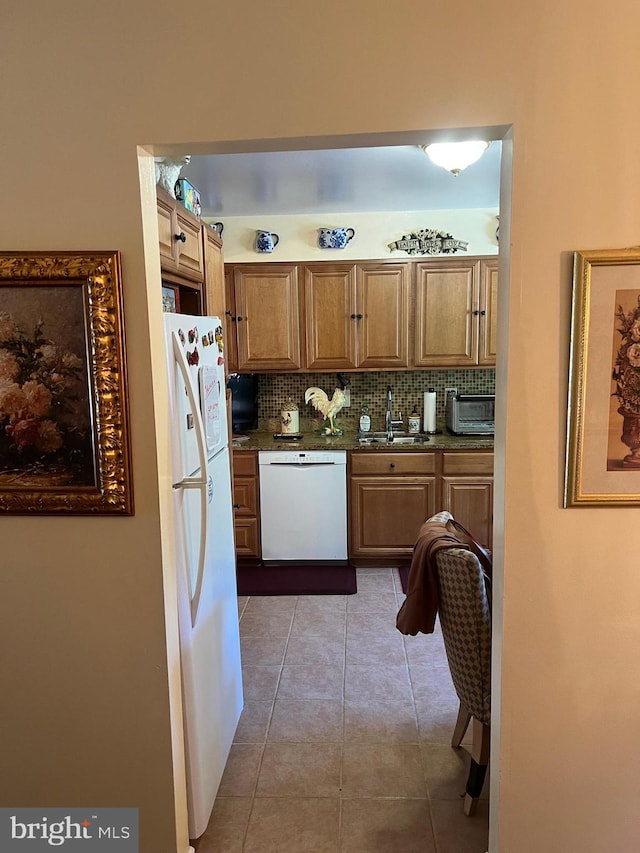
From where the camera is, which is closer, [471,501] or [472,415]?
[471,501]

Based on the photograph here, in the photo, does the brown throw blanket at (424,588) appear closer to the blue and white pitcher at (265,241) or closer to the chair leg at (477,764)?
the chair leg at (477,764)

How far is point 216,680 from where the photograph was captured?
2.01 meters

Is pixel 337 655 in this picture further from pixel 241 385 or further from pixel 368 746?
pixel 241 385

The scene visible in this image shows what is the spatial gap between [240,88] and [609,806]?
2.13 metres

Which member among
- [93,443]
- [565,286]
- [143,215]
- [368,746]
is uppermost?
[143,215]

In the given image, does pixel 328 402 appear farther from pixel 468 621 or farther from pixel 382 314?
pixel 468 621

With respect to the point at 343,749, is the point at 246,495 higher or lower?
higher

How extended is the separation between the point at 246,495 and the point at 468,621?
7.87ft

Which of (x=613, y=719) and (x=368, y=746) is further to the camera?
(x=368, y=746)

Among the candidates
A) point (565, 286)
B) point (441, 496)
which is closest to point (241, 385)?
point (441, 496)

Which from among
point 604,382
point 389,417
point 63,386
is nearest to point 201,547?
point 63,386

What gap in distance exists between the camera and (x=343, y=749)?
226 cm

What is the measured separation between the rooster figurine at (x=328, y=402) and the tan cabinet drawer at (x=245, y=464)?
671mm

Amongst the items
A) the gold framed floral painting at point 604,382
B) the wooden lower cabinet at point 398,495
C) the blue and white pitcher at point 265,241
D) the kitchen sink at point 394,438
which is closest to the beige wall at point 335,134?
the gold framed floral painting at point 604,382
